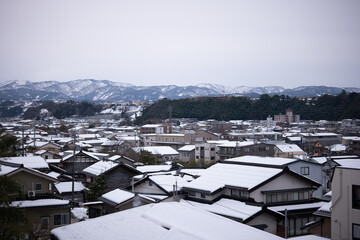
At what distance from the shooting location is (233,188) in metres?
11.9

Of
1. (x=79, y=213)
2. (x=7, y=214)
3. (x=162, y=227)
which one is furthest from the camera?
(x=79, y=213)

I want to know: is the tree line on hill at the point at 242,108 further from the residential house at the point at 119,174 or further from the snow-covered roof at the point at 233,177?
the snow-covered roof at the point at 233,177

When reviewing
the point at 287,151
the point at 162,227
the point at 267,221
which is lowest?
the point at 287,151

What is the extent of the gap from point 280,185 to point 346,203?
3.72 m

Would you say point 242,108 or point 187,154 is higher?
point 242,108

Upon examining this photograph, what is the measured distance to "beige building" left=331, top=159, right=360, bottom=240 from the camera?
8.15m

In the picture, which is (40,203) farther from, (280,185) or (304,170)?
(304,170)

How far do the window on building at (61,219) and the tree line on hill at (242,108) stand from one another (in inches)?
2504

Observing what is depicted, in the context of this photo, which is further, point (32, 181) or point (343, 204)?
point (32, 181)

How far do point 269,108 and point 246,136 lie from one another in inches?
1572

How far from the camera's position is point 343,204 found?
27.6 ft

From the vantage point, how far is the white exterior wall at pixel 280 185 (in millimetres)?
11594

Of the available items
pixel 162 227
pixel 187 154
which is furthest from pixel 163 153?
pixel 162 227

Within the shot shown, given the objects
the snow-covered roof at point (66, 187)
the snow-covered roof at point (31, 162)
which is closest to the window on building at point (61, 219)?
the snow-covered roof at point (31, 162)
